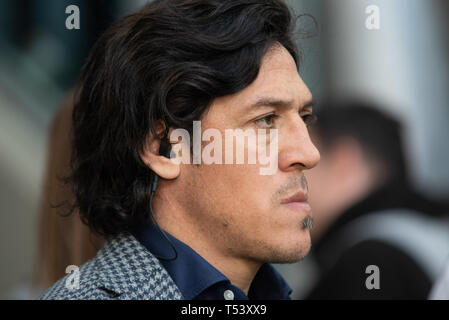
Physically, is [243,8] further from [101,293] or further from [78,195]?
[101,293]

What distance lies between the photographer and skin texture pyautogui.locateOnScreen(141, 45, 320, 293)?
2.17m

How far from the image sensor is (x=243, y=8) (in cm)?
235

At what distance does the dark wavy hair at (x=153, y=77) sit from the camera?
223 cm

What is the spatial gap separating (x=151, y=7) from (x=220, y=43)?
396 mm

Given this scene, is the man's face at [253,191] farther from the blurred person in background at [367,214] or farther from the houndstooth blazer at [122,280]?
the blurred person in background at [367,214]

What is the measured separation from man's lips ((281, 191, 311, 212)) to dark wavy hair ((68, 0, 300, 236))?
1.48 ft

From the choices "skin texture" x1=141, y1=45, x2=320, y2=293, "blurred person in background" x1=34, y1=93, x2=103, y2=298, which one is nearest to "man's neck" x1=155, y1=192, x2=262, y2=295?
"skin texture" x1=141, y1=45, x2=320, y2=293

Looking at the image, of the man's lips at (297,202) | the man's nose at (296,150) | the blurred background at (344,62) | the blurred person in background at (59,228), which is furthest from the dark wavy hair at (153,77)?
the blurred background at (344,62)

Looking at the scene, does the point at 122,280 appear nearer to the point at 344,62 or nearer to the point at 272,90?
the point at 272,90

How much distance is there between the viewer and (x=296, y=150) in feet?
7.25

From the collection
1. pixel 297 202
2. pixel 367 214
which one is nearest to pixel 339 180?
pixel 367 214

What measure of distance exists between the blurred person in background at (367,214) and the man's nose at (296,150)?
1.55 meters

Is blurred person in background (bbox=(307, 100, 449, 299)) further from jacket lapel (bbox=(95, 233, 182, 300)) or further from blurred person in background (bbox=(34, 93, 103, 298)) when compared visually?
jacket lapel (bbox=(95, 233, 182, 300))
